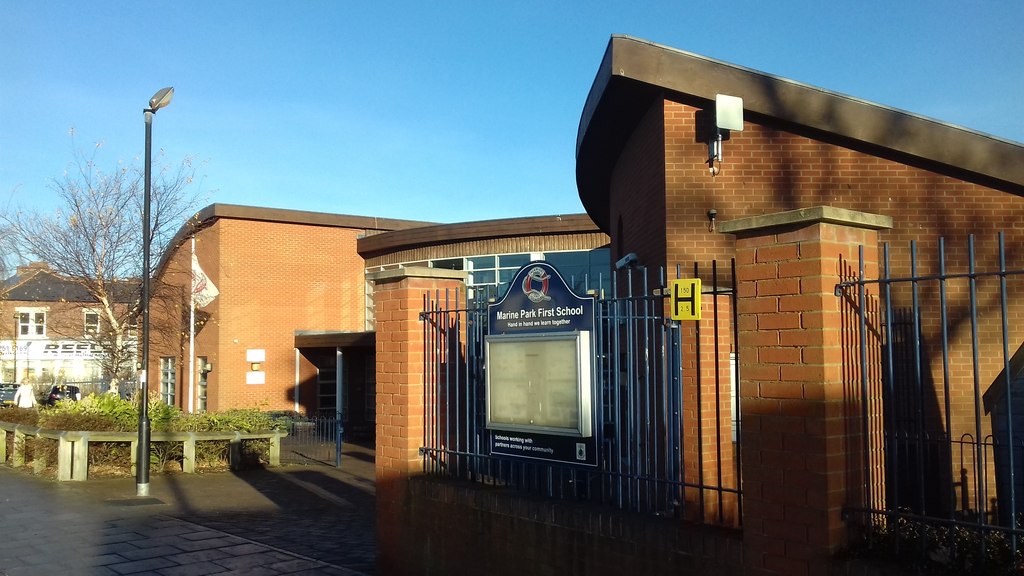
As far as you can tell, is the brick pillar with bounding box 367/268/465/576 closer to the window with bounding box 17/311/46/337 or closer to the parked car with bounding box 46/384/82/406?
the parked car with bounding box 46/384/82/406

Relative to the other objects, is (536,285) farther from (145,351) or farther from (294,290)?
(294,290)

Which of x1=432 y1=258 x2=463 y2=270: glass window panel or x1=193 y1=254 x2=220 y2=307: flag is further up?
x1=432 y1=258 x2=463 y2=270: glass window panel

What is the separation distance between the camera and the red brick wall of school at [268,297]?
26.6 metres

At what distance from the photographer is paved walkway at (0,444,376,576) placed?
8477 millimetres

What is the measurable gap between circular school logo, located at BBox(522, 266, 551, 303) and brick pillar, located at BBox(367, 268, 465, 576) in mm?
1184

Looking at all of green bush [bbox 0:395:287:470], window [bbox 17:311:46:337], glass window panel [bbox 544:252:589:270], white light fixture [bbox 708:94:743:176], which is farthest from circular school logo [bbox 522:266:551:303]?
window [bbox 17:311:46:337]

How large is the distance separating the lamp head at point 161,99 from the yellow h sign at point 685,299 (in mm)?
10861

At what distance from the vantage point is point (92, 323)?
25375 mm

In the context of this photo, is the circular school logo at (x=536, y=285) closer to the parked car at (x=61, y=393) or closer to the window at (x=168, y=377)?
the window at (x=168, y=377)

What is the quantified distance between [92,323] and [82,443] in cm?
1207

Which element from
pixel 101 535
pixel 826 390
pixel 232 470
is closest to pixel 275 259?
pixel 232 470

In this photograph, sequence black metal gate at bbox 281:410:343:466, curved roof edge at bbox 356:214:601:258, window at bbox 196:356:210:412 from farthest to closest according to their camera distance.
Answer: window at bbox 196:356:210:412, curved roof edge at bbox 356:214:601:258, black metal gate at bbox 281:410:343:466

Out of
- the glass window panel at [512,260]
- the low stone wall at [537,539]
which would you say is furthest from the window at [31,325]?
the low stone wall at [537,539]

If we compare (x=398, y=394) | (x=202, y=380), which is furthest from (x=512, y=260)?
(x=398, y=394)
